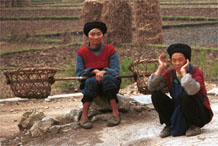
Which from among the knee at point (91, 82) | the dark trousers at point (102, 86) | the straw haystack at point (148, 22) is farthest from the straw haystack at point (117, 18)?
the knee at point (91, 82)

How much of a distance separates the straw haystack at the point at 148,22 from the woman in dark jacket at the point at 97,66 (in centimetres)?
706

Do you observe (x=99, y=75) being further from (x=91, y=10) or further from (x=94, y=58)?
(x=91, y=10)

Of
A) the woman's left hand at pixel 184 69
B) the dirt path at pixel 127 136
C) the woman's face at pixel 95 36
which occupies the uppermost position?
the woman's face at pixel 95 36

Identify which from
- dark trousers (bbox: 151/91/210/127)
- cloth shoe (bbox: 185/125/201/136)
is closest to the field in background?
dark trousers (bbox: 151/91/210/127)

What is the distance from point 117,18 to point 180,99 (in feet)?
25.9

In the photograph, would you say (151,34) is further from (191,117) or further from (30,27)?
(191,117)

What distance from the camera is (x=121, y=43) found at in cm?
1238

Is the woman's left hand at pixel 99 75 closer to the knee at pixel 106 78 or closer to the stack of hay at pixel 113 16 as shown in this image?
the knee at pixel 106 78

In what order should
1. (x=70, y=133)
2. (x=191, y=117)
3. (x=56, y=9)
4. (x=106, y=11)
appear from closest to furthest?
1. (x=191, y=117)
2. (x=70, y=133)
3. (x=106, y=11)
4. (x=56, y=9)

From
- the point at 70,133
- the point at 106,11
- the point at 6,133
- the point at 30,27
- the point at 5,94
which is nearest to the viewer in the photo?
the point at 70,133

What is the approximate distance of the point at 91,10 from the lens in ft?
40.4

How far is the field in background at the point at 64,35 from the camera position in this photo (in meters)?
10.3

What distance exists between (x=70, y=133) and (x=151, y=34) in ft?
24.6

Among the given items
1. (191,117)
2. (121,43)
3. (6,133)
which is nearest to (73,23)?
(121,43)
